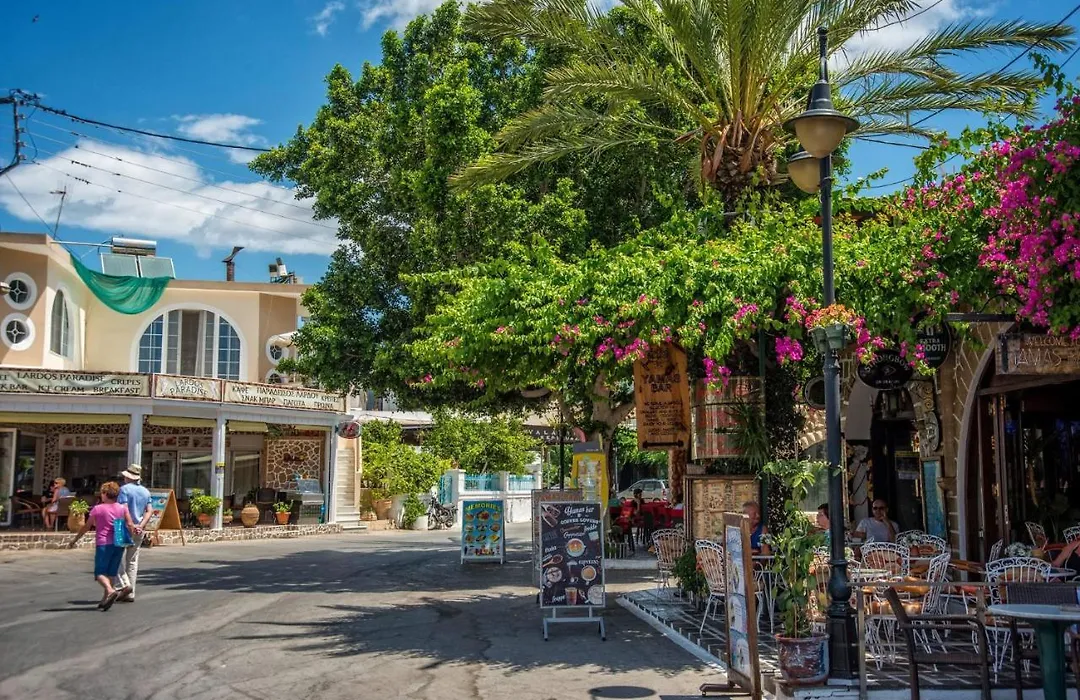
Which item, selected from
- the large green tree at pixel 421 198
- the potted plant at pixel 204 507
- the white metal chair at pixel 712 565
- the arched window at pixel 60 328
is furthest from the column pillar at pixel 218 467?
the white metal chair at pixel 712 565

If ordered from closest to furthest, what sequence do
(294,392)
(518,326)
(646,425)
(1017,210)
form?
1. (1017,210)
2. (518,326)
3. (646,425)
4. (294,392)

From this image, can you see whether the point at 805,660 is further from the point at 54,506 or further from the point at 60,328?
the point at 60,328

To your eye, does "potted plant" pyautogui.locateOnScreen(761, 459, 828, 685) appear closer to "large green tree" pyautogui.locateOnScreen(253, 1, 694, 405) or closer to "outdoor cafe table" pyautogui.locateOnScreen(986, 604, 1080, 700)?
"outdoor cafe table" pyautogui.locateOnScreen(986, 604, 1080, 700)

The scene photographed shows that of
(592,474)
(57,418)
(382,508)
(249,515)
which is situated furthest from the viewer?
(382,508)

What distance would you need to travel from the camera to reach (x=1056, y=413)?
41.5 feet

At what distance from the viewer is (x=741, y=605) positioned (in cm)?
766

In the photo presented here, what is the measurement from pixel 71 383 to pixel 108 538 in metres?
Result: 15.1

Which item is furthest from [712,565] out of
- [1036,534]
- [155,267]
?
[155,267]

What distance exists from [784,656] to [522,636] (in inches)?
159

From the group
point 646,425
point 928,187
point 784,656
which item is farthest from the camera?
point 646,425

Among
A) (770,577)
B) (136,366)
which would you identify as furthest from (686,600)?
(136,366)

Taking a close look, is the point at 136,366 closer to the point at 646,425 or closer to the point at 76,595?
the point at 76,595

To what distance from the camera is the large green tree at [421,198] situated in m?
17.1

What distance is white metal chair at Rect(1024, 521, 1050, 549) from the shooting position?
11.8 meters
